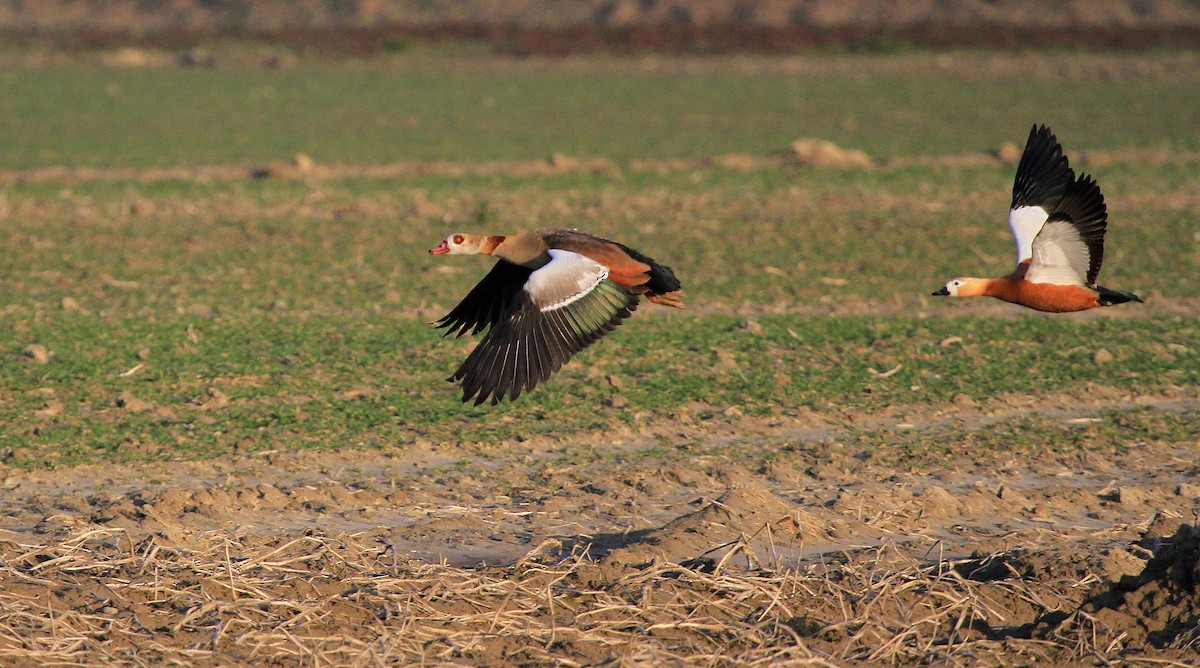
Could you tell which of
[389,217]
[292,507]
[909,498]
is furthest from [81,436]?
[389,217]

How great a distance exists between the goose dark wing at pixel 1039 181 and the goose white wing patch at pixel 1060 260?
0.91 feet

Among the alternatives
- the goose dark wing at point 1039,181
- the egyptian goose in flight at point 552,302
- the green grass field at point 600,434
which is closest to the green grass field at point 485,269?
the green grass field at point 600,434

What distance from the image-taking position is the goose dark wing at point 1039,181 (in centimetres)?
666

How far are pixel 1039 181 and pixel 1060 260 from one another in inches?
21.3

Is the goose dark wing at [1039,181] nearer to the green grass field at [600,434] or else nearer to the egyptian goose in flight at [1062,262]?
the egyptian goose in flight at [1062,262]

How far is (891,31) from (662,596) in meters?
38.9

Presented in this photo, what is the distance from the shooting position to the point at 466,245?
21.8 ft

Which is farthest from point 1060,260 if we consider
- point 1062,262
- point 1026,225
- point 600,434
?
point 600,434

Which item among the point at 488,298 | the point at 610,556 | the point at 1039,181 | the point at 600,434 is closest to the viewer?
the point at 610,556

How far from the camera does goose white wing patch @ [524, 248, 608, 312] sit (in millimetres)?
6020

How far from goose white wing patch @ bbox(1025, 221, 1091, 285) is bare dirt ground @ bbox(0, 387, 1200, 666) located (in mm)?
968

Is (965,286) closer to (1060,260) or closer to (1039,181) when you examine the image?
(1060,260)

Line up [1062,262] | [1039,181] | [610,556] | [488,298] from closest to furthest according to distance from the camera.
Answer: [610,556]
[1062,262]
[1039,181]
[488,298]

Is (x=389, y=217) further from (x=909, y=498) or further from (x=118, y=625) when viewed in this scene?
(x=118, y=625)
